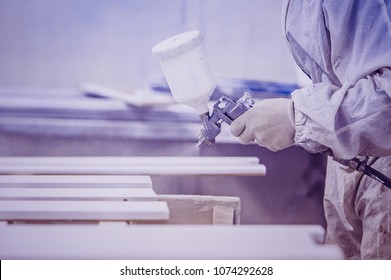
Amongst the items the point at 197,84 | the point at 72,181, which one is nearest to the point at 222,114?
the point at 197,84

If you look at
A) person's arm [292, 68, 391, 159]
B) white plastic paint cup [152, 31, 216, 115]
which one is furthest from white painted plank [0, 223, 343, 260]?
white plastic paint cup [152, 31, 216, 115]

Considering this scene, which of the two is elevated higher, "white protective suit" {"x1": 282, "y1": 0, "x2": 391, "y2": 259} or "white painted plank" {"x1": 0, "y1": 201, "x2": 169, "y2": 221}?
"white protective suit" {"x1": 282, "y1": 0, "x2": 391, "y2": 259}

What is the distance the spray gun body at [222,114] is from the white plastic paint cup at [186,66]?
47mm

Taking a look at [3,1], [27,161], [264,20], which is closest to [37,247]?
[27,161]

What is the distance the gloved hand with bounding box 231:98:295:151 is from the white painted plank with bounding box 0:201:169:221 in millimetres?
260

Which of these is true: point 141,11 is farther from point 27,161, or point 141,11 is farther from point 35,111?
point 27,161

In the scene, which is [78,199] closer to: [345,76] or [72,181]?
[72,181]

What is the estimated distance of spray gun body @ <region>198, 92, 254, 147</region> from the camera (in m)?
1.12

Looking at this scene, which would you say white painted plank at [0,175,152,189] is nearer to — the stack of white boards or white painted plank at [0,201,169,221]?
the stack of white boards

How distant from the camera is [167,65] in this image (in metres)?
1.04

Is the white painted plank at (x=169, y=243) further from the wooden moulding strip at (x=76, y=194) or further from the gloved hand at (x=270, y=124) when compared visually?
the gloved hand at (x=270, y=124)

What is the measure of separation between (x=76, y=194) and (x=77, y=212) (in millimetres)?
97

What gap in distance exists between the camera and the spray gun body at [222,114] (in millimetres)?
1116
